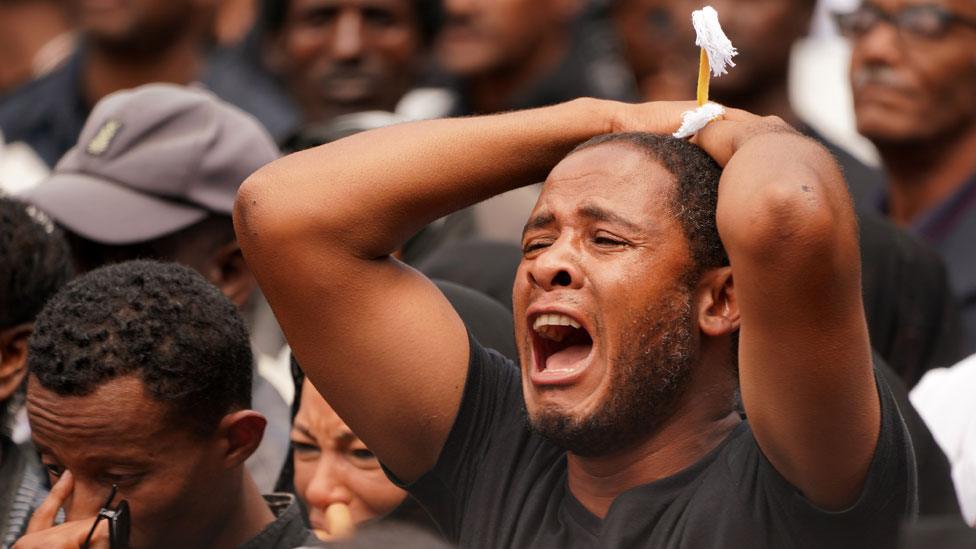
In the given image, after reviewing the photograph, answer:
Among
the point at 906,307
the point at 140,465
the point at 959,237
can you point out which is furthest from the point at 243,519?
the point at 959,237

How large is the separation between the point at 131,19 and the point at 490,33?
148 cm

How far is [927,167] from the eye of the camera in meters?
6.30

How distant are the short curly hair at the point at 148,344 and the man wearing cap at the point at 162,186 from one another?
851 millimetres

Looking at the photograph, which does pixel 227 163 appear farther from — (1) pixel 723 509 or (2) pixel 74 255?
(1) pixel 723 509

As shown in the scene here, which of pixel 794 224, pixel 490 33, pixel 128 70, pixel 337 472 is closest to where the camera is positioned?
pixel 794 224

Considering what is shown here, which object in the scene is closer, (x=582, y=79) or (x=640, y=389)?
(x=640, y=389)

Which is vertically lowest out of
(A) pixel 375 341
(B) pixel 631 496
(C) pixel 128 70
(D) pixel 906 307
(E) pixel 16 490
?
(C) pixel 128 70

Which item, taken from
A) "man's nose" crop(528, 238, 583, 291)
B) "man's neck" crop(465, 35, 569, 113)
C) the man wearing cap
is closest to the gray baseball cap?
the man wearing cap

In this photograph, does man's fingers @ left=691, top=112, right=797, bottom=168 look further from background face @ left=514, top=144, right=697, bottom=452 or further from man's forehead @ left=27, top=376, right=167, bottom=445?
man's forehead @ left=27, top=376, right=167, bottom=445

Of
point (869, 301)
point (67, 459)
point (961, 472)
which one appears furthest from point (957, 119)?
point (67, 459)

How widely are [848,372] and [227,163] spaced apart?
229cm

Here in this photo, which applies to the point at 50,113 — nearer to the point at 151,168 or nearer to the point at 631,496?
the point at 151,168

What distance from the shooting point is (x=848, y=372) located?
2916 millimetres

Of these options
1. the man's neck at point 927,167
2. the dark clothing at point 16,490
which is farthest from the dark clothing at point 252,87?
the dark clothing at point 16,490
